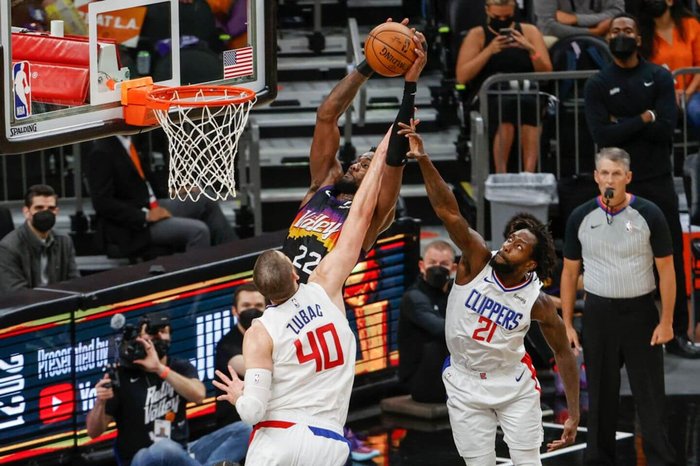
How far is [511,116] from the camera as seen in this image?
12.3 metres

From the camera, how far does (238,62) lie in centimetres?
852

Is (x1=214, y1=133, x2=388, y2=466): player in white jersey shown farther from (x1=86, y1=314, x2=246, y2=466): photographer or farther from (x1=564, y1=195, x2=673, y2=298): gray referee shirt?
(x1=564, y1=195, x2=673, y2=298): gray referee shirt

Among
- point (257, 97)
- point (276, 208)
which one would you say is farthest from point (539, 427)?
point (276, 208)

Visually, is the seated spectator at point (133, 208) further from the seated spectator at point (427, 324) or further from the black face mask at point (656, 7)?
the black face mask at point (656, 7)

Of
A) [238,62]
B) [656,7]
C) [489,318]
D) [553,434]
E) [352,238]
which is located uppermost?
[656,7]

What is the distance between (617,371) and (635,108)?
2.46 m

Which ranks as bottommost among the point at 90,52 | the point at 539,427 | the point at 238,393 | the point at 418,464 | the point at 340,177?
the point at 418,464

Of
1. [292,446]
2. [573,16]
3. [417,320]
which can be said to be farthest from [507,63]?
[292,446]

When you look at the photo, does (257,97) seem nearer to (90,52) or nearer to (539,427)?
(90,52)

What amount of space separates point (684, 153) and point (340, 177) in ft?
17.9

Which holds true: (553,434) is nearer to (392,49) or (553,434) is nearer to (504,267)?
(504,267)

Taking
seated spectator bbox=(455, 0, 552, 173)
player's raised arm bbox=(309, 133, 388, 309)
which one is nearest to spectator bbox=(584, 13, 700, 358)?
seated spectator bbox=(455, 0, 552, 173)

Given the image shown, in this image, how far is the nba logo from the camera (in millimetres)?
7215

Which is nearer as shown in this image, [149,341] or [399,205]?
[149,341]
